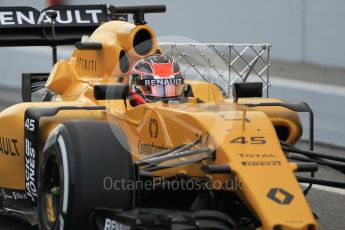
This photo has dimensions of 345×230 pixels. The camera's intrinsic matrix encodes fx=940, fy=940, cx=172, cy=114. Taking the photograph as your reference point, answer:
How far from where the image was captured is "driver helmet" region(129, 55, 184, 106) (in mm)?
7160

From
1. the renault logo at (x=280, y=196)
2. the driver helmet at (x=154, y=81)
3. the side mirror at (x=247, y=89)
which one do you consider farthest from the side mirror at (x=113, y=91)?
the renault logo at (x=280, y=196)

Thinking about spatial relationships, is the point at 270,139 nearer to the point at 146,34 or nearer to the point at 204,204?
the point at 204,204

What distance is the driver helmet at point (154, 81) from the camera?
282 inches

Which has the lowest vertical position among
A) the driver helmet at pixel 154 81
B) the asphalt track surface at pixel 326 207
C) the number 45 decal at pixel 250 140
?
the asphalt track surface at pixel 326 207

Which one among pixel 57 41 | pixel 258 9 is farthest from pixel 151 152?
pixel 258 9

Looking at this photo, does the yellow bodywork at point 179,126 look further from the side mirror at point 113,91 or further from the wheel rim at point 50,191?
the wheel rim at point 50,191

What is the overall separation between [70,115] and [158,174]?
127cm

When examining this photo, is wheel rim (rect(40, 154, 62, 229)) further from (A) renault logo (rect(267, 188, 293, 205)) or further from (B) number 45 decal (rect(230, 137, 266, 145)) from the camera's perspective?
(A) renault logo (rect(267, 188, 293, 205))

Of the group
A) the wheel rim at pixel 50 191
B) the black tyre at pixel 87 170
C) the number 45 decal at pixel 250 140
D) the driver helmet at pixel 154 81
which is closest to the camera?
the black tyre at pixel 87 170

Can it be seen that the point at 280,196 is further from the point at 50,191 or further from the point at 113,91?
the point at 113,91

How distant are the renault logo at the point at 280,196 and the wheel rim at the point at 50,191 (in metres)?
1.43

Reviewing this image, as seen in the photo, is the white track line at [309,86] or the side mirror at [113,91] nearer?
the side mirror at [113,91]

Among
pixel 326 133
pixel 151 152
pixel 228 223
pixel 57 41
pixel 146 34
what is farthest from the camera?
pixel 326 133

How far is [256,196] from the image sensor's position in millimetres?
5441
